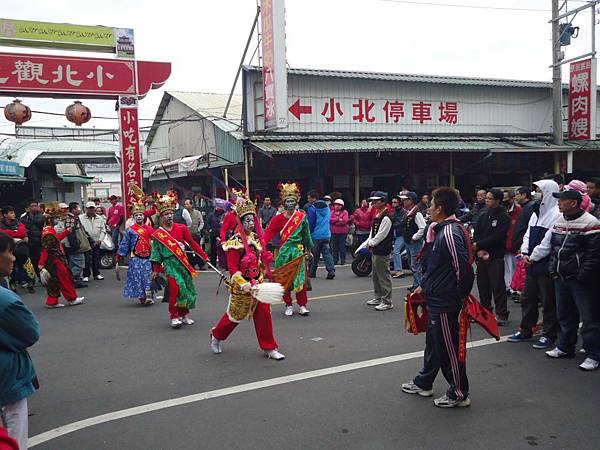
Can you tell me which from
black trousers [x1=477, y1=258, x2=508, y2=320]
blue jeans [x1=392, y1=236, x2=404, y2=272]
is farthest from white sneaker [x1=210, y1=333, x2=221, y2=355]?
blue jeans [x1=392, y1=236, x2=404, y2=272]

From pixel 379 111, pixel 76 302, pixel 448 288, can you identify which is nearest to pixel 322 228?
pixel 76 302

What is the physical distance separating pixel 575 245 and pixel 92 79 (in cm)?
1306

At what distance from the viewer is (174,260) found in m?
7.24

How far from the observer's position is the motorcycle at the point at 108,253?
1325cm

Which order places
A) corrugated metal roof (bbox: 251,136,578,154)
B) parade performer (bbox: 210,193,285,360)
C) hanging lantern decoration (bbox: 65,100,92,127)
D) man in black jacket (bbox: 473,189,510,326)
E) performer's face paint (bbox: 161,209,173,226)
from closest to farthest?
parade performer (bbox: 210,193,285,360)
man in black jacket (bbox: 473,189,510,326)
performer's face paint (bbox: 161,209,173,226)
hanging lantern decoration (bbox: 65,100,92,127)
corrugated metal roof (bbox: 251,136,578,154)

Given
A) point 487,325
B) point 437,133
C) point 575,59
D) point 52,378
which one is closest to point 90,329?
point 52,378

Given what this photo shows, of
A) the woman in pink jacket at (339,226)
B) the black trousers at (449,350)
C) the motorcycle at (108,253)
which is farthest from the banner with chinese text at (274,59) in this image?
the black trousers at (449,350)

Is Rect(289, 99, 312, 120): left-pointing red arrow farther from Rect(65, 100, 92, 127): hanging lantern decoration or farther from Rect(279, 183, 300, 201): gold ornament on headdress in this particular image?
Rect(279, 183, 300, 201): gold ornament on headdress

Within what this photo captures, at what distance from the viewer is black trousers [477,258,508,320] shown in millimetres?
6625

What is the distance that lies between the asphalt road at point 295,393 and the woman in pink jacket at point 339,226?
16.9 feet

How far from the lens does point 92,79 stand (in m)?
14.3

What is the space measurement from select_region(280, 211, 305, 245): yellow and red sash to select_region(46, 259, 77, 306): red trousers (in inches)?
156

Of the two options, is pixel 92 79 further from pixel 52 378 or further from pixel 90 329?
pixel 52 378

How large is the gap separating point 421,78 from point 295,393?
14.8 m
